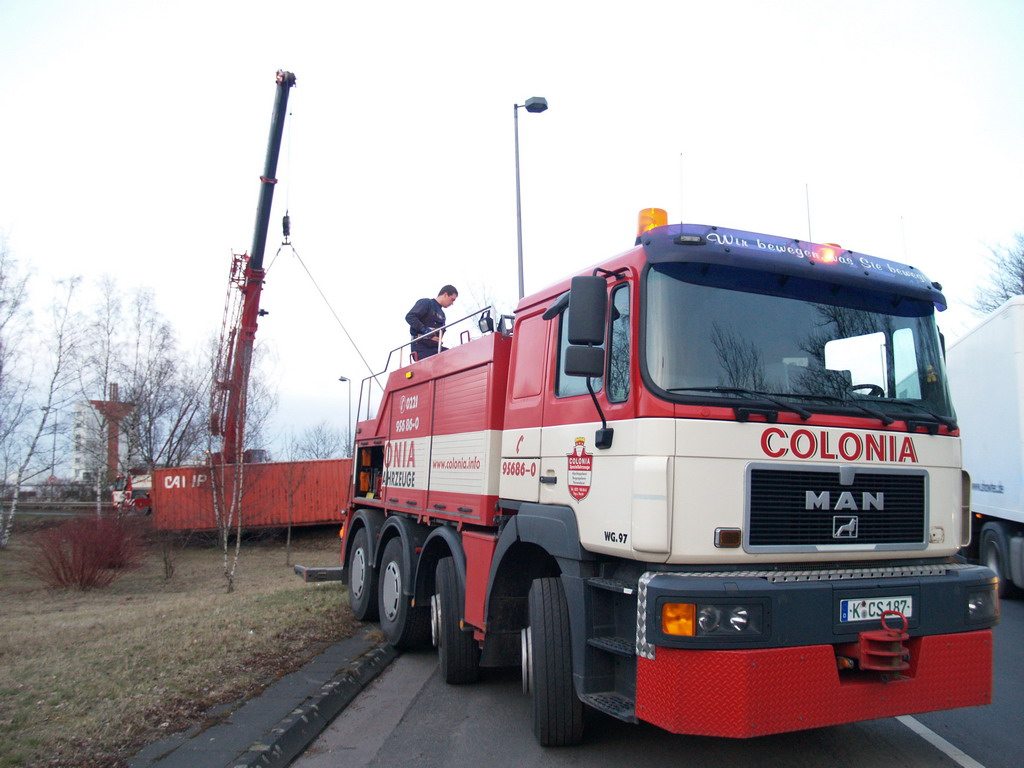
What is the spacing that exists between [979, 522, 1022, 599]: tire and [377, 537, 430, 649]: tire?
772 centimetres

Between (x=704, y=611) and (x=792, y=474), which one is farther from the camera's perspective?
(x=792, y=474)

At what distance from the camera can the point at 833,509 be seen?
4273mm

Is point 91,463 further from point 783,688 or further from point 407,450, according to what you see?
point 783,688

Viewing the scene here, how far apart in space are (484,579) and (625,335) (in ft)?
7.57

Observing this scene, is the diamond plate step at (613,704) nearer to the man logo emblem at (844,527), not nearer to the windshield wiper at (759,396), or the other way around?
the man logo emblem at (844,527)

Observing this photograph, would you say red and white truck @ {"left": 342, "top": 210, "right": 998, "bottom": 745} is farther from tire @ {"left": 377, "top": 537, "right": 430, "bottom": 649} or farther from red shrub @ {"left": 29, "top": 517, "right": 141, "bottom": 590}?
red shrub @ {"left": 29, "top": 517, "right": 141, "bottom": 590}

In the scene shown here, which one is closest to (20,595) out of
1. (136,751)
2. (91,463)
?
(136,751)

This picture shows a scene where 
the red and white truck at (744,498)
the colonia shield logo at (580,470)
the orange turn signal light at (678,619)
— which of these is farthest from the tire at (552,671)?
the orange turn signal light at (678,619)

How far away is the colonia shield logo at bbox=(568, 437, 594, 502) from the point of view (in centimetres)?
464

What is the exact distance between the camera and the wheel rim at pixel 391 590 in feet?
25.6

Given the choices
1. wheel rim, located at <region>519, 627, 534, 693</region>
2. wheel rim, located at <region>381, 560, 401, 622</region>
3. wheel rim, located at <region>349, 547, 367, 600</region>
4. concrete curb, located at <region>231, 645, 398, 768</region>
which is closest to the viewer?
concrete curb, located at <region>231, 645, 398, 768</region>

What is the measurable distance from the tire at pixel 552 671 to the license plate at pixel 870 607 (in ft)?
5.09

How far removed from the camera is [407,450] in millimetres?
8250

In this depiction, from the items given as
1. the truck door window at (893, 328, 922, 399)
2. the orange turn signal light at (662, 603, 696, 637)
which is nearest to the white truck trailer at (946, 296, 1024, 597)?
the truck door window at (893, 328, 922, 399)
